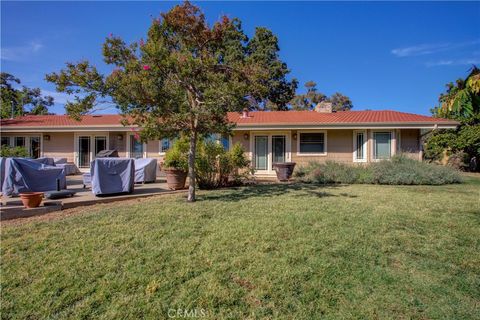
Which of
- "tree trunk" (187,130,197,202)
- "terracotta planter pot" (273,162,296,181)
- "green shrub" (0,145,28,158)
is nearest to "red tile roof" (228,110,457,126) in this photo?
"terracotta planter pot" (273,162,296,181)

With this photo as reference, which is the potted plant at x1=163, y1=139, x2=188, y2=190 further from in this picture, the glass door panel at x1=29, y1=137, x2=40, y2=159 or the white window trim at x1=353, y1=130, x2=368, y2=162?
the glass door panel at x1=29, y1=137, x2=40, y2=159

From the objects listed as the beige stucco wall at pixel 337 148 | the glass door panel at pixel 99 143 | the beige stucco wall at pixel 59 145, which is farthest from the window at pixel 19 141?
the beige stucco wall at pixel 337 148

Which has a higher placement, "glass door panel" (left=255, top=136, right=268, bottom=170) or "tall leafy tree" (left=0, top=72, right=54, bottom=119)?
"tall leafy tree" (left=0, top=72, right=54, bottom=119)

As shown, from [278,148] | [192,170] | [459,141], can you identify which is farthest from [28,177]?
[459,141]

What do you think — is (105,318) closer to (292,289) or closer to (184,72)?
(292,289)

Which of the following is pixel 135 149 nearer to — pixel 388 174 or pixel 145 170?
pixel 145 170

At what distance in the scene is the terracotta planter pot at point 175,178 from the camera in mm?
10070

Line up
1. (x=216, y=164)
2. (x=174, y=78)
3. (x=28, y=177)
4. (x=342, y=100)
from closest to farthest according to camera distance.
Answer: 1. (x=174, y=78)
2. (x=28, y=177)
3. (x=216, y=164)
4. (x=342, y=100)

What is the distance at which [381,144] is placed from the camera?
1467 cm

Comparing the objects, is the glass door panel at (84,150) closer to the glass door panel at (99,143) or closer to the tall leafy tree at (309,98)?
the glass door panel at (99,143)

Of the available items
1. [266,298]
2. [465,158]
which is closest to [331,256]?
[266,298]

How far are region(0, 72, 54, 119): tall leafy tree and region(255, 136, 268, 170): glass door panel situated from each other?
2831 centimetres

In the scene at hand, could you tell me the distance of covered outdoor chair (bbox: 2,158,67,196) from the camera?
26.9ft

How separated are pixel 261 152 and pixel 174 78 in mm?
8672
